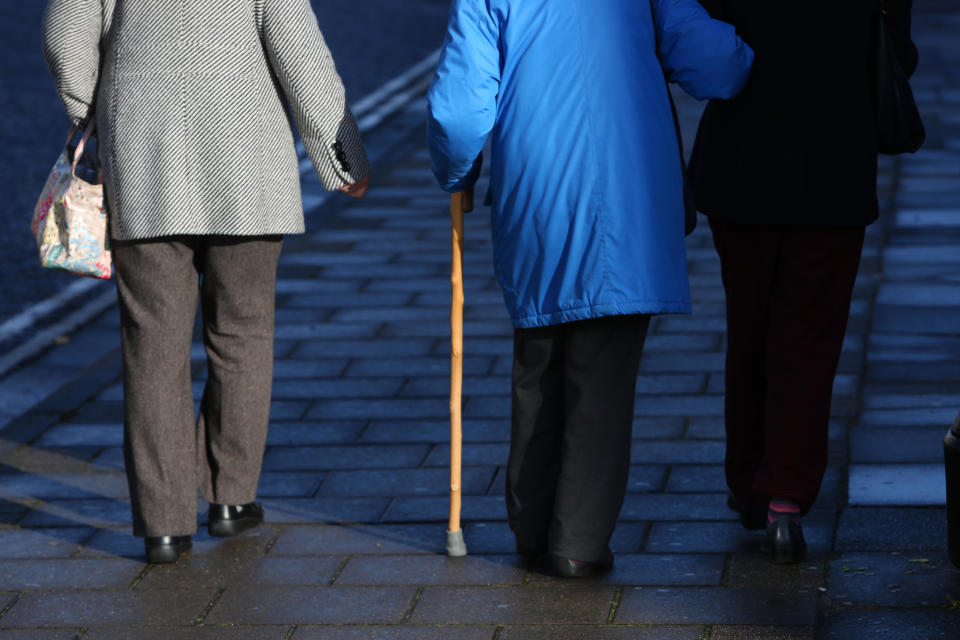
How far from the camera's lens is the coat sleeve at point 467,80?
12.3ft

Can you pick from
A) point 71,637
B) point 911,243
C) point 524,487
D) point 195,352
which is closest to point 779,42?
point 524,487

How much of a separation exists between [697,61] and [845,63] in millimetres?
387

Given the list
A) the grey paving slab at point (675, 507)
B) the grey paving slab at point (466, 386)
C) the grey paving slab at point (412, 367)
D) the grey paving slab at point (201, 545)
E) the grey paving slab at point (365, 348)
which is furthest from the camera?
the grey paving slab at point (365, 348)

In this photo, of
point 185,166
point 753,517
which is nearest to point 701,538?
point 753,517

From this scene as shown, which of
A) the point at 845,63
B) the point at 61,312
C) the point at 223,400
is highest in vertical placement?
the point at 845,63

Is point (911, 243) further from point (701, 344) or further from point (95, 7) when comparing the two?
point (95, 7)

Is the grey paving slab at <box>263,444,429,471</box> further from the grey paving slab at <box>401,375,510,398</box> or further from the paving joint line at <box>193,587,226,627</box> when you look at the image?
the paving joint line at <box>193,587,226,627</box>

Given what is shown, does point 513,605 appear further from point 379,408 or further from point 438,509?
point 379,408

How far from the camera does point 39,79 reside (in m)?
13.6

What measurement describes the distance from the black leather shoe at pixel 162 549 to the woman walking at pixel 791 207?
5.07 ft

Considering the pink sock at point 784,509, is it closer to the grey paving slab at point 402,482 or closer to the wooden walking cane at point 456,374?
the wooden walking cane at point 456,374

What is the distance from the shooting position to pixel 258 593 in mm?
4055

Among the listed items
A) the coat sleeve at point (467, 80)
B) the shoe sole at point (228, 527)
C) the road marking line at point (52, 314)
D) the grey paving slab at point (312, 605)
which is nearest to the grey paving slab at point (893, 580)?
the grey paving slab at point (312, 605)

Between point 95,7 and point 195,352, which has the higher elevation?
point 95,7
